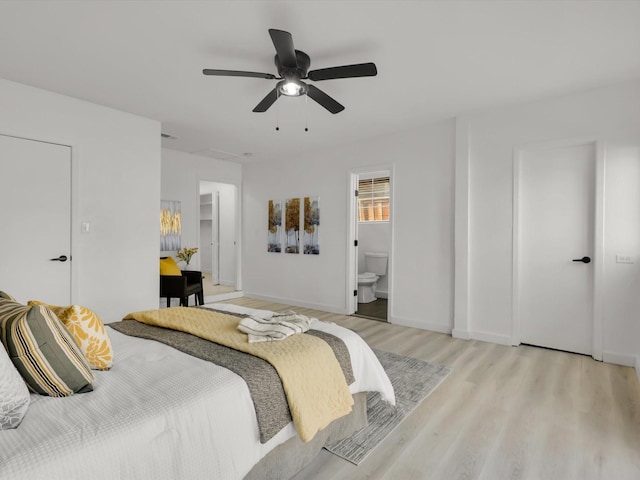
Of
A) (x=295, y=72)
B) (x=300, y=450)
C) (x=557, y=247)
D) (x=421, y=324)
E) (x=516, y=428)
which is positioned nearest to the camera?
(x=300, y=450)

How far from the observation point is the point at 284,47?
2.15 metres

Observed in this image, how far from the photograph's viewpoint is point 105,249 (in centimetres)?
380

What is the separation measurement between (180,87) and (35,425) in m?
2.99

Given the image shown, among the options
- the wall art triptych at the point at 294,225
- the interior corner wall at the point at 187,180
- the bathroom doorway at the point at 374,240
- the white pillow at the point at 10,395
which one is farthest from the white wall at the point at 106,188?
the bathroom doorway at the point at 374,240

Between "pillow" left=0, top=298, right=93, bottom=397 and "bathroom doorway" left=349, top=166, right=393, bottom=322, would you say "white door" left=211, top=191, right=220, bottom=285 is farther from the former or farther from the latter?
"pillow" left=0, top=298, right=93, bottom=397

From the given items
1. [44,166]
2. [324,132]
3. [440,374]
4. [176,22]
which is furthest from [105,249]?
[440,374]

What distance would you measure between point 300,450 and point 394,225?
3.32m

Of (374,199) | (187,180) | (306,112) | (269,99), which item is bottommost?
(374,199)

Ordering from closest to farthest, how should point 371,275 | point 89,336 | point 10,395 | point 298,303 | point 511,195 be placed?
point 10,395 → point 89,336 → point 511,195 → point 298,303 → point 371,275

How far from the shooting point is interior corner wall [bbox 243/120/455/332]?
4.24 meters

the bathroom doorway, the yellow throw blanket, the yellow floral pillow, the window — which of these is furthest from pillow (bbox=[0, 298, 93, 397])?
the window

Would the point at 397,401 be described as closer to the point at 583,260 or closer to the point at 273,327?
the point at 273,327

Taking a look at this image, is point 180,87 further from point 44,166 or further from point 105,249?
point 105,249

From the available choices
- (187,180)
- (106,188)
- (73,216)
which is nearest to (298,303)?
(187,180)
